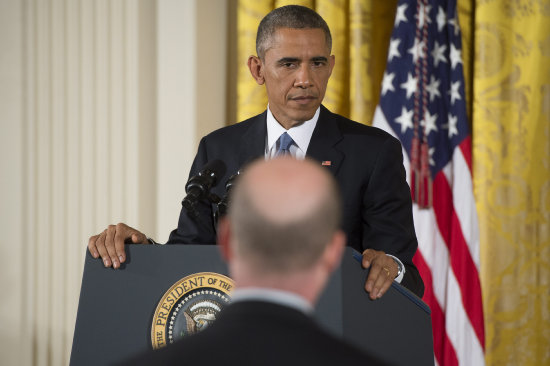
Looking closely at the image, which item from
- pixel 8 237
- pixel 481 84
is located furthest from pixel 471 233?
pixel 8 237

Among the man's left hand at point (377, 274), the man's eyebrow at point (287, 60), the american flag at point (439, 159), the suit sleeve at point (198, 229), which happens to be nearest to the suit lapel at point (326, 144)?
the man's eyebrow at point (287, 60)

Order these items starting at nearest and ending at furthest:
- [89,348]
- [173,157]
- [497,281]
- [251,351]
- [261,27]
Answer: [251,351]
[89,348]
[261,27]
[497,281]
[173,157]

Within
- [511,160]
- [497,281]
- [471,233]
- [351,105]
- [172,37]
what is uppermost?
[172,37]

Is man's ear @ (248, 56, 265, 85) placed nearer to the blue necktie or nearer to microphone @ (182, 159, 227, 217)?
the blue necktie

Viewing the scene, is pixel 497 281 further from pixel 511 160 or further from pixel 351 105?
pixel 351 105

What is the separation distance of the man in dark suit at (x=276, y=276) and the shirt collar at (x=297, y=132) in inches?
58.2

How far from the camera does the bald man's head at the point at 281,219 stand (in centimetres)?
84

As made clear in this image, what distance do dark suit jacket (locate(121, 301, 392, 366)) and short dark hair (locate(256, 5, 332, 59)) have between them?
1639mm

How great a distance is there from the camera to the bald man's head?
2.76ft

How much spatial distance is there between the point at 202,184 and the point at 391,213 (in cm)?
70

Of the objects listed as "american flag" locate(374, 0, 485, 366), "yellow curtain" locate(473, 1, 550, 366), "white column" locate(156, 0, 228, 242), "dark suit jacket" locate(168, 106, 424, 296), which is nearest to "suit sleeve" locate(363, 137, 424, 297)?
"dark suit jacket" locate(168, 106, 424, 296)

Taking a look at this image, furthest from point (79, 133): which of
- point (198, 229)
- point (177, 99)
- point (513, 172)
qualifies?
point (513, 172)

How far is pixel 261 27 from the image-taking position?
8.04 ft

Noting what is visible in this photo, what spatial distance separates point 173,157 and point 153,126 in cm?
22
